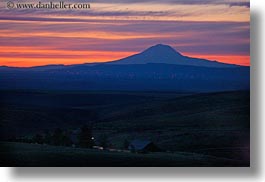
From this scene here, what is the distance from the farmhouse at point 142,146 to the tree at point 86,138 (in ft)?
1.34

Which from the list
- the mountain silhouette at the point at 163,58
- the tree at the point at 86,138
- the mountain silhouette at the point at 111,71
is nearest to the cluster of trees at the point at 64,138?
the tree at the point at 86,138

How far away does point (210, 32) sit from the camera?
142500 millimetres

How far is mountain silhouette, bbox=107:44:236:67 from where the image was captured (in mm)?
142500

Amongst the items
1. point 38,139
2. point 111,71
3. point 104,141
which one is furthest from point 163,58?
point 38,139

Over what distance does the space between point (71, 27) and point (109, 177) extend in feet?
5.21

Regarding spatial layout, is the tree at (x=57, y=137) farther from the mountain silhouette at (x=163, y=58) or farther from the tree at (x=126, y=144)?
the mountain silhouette at (x=163, y=58)

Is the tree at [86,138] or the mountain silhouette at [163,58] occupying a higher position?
the mountain silhouette at [163,58]

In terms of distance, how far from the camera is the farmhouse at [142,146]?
468ft

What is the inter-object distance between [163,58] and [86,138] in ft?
3.74

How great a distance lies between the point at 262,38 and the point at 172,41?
93cm

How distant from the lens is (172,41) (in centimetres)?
14250

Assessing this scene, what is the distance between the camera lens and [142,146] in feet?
468

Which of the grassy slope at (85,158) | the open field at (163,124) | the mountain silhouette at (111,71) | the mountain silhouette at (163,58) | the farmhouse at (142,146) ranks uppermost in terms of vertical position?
the mountain silhouette at (163,58)

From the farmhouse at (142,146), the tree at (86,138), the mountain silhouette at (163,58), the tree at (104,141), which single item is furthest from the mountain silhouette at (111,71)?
the farmhouse at (142,146)
